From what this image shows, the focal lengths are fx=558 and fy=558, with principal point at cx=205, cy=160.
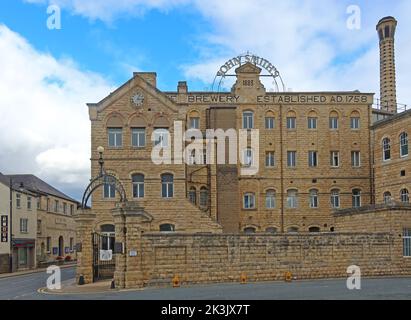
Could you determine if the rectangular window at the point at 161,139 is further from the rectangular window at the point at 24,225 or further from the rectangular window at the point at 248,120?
the rectangular window at the point at 24,225

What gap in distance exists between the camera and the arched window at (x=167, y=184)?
3894 cm

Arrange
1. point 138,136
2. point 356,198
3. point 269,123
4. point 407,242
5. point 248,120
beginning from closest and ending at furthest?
point 407,242 < point 138,136 < point 356,198 < point 248,120 < point 269,123

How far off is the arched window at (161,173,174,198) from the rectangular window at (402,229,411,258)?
51.7ft

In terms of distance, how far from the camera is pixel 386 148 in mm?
41531

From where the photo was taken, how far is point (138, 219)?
2494 cm

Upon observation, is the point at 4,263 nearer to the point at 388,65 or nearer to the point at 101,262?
the point at 101,262

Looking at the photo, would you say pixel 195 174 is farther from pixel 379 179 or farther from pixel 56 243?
pixel 56 243

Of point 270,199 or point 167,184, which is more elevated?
point 167,184

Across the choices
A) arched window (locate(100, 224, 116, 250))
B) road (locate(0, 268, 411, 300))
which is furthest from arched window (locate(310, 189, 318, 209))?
road (locate(0, 268, 411, 300))

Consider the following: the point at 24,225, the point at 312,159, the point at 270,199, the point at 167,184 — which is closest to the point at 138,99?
the point at 167,184

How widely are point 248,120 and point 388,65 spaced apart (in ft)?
57.4

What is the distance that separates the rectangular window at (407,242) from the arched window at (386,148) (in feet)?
36.4
